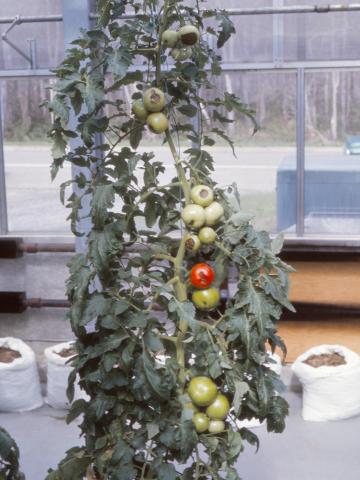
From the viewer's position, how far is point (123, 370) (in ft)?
8.18

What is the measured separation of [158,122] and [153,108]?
5 centimetres

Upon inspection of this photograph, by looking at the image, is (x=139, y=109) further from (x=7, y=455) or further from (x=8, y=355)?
(x=8, y=355)

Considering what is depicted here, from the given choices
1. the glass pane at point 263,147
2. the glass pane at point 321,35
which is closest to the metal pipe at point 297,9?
the glass pane at point 321,35

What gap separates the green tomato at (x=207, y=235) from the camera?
244cm

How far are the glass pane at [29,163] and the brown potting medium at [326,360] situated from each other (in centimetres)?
186

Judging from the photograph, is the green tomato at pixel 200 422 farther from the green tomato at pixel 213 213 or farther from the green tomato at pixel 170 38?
the green tomato at pixel 170 38

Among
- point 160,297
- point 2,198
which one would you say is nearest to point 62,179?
point 2,198

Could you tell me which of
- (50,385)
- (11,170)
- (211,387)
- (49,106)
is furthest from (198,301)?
(11,170)

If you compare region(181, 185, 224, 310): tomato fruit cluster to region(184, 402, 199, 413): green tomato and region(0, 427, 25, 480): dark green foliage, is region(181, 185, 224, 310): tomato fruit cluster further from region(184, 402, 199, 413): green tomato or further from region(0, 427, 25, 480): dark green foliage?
region(0, 427, 25, 480): dark green foliage

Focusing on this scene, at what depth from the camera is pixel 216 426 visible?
2.52 metres

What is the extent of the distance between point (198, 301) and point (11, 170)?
3241 millimetres

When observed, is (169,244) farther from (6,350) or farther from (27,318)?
(27,318)

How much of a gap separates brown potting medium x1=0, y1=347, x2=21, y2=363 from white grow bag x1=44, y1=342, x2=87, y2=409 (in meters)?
0.20

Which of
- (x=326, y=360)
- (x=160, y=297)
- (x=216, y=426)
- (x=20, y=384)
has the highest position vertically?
(x=160, y=297)
